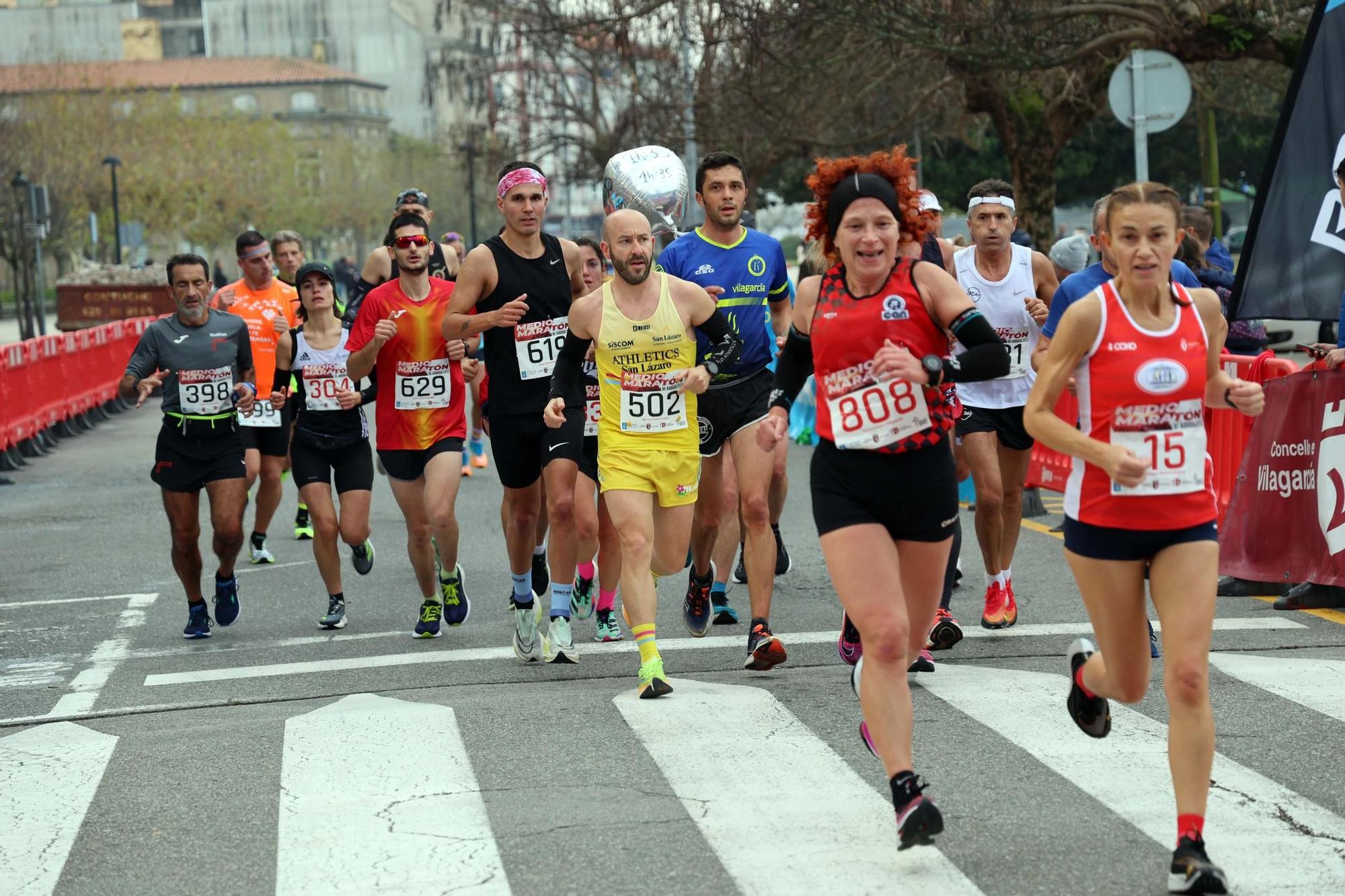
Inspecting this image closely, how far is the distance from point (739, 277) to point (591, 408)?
1.07 meters

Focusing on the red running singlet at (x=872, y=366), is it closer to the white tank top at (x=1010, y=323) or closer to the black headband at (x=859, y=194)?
the black headband at (x=859, y=194)

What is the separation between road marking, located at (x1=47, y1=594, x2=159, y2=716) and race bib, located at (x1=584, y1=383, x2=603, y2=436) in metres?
2.58

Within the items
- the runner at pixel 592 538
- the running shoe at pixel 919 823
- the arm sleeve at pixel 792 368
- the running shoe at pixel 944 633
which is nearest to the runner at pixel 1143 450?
the running shoe at pixel 919 823

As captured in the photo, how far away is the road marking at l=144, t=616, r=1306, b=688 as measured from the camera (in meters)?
8.88

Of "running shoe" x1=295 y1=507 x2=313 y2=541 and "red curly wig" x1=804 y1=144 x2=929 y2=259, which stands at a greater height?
"red curly wig" x1=804 y1=144 x2=929 y2=259

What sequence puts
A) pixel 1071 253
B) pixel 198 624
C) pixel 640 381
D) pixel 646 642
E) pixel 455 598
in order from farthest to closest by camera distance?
pixel 1071 253
pixel 198 624
pixel 455 598
pixel 640 381
pixel 646 642

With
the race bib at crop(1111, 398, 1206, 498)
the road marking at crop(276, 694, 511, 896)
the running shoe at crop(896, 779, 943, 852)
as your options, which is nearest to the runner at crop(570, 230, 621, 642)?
the road marking at crop(276, 694, 511, 896)

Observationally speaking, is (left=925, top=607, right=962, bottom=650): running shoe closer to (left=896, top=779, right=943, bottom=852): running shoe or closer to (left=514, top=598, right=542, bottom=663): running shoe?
(left=514, top=598, right=542, bottom=663): running shoe

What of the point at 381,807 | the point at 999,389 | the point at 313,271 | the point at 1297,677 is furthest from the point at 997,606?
the point at 313,271

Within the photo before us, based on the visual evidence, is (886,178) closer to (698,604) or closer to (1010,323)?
(1010,323)

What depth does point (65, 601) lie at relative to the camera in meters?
11.6

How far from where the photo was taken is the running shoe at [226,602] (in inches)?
406

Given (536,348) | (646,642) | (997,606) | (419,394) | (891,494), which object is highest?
(536,348)

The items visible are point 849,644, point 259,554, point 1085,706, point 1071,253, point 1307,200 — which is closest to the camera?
point 1085,706
